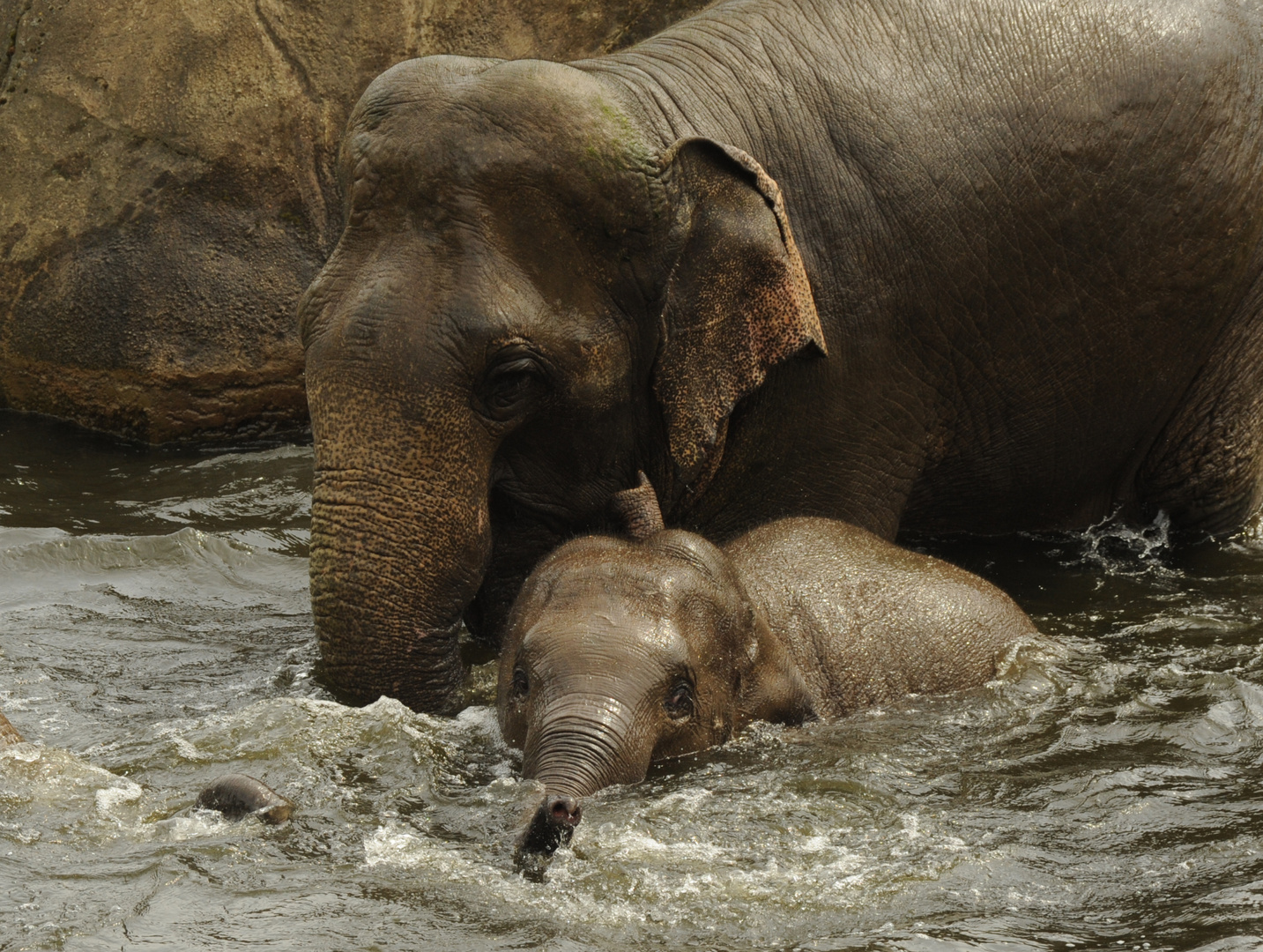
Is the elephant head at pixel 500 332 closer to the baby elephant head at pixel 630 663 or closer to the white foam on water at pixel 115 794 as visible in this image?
the baby elephant head at pixel 630 663

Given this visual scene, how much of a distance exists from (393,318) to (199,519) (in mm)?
2889

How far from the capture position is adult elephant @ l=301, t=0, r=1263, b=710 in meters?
5.01

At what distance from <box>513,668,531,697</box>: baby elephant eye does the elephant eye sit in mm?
759

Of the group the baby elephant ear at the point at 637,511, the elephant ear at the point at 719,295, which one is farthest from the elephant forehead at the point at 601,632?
the elephant ear at the point at 719,295

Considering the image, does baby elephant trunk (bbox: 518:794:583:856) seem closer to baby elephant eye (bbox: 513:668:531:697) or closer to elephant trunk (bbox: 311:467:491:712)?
baby elephant eye (bbox: 513:668:531:697)

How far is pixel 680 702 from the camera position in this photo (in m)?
4.84

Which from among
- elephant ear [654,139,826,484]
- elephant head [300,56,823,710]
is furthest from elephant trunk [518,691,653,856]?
elephant ear [654,139,826,484]

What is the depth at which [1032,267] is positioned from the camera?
243 inches

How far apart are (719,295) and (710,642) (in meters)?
1.08

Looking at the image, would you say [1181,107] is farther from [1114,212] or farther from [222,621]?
[222,621]

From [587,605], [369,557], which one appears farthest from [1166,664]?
[369,557]

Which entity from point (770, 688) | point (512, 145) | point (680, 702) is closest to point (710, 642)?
point (680, 702)

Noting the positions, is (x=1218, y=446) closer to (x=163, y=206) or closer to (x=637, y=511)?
(x=637, y=511)

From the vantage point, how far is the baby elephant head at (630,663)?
454 cm
